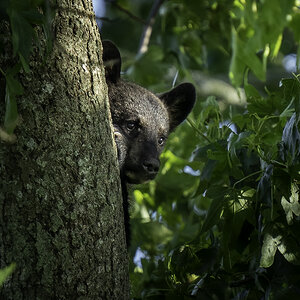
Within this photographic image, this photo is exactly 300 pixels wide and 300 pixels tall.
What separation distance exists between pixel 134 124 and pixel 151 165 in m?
0.51

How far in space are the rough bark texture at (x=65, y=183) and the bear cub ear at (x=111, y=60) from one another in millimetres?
1606

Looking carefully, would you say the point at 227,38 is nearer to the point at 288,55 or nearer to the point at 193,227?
the point at 288,55

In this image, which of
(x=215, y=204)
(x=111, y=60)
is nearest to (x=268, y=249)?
(x=215, y=204)

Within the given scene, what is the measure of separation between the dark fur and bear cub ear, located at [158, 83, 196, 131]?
15 centimetres

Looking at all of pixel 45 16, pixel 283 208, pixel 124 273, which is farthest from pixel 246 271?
pixel 45 16

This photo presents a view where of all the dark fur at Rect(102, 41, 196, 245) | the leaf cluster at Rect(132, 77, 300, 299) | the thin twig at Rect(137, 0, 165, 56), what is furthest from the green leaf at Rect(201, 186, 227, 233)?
the thin twig at Rect(137, 0, 165, 56)

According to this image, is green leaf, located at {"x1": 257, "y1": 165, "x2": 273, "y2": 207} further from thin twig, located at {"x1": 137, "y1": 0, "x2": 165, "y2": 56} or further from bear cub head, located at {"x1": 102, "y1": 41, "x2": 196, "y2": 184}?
thin twig, located at {"x1": 137, "y1": 0, "x2": 165, "y2": 56}

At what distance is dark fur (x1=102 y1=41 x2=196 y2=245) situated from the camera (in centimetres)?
477

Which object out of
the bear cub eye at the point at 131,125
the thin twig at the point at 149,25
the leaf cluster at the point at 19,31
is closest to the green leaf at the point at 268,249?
the leaf cluster at the point at 19,31

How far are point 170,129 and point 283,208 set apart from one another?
113 inches

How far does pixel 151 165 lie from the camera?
4734 mm

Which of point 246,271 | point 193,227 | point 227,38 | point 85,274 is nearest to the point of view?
point 85,274

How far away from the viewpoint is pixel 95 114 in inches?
118

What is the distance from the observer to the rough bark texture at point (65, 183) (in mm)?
2727
